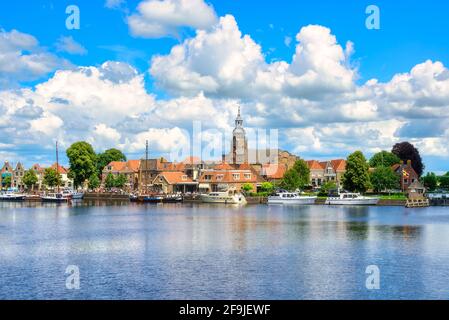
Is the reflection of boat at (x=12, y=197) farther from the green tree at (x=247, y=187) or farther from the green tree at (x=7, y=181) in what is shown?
the green tree at (x=247, y=187)

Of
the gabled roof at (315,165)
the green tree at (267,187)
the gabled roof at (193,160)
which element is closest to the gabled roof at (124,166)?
the gabled roof at (193,160)

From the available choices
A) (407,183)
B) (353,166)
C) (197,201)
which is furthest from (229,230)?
(407,183)

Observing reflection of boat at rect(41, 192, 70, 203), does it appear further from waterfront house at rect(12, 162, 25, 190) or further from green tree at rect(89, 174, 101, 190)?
waterfront house at rect(12, 162, 25, 190)

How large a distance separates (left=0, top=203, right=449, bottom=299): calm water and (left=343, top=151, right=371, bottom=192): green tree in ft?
148

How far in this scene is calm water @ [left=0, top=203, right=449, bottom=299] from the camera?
93.2ft

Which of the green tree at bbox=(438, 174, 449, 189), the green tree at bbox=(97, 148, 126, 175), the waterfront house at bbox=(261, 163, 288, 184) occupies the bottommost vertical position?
the green tree at bbox=(438, 174, 449, 189)

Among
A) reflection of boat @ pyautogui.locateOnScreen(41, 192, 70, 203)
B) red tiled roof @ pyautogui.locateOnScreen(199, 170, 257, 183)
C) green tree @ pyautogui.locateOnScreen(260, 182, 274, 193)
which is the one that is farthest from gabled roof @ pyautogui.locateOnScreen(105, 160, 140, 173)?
green tree @ pyautogui.locateOnScreen(260, 182, 274, 193)

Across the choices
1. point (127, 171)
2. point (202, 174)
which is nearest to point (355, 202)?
point (202, 174)

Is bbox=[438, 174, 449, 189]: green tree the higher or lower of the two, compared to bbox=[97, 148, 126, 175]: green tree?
lower

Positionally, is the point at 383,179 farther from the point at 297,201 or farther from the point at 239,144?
the point at 239,144

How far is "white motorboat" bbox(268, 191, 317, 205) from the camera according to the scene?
11175cm

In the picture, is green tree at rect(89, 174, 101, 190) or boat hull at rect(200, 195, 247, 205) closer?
boat hull at rect(200, 195, 247, 205)

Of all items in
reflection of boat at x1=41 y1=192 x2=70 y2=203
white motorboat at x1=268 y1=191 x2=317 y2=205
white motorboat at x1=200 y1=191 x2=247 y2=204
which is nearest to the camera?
white motorboat at x1=268 y1=191 x2=317 y2=205

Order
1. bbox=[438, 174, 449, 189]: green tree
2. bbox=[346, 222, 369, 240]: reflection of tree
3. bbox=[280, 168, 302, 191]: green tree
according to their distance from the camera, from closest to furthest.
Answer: bbox=[346, 222, 369, 240]: reflection of tree, bbox=[280, 168, 302, 191]: green tree, bbox=[438, 174, 449, 189]: green tree
